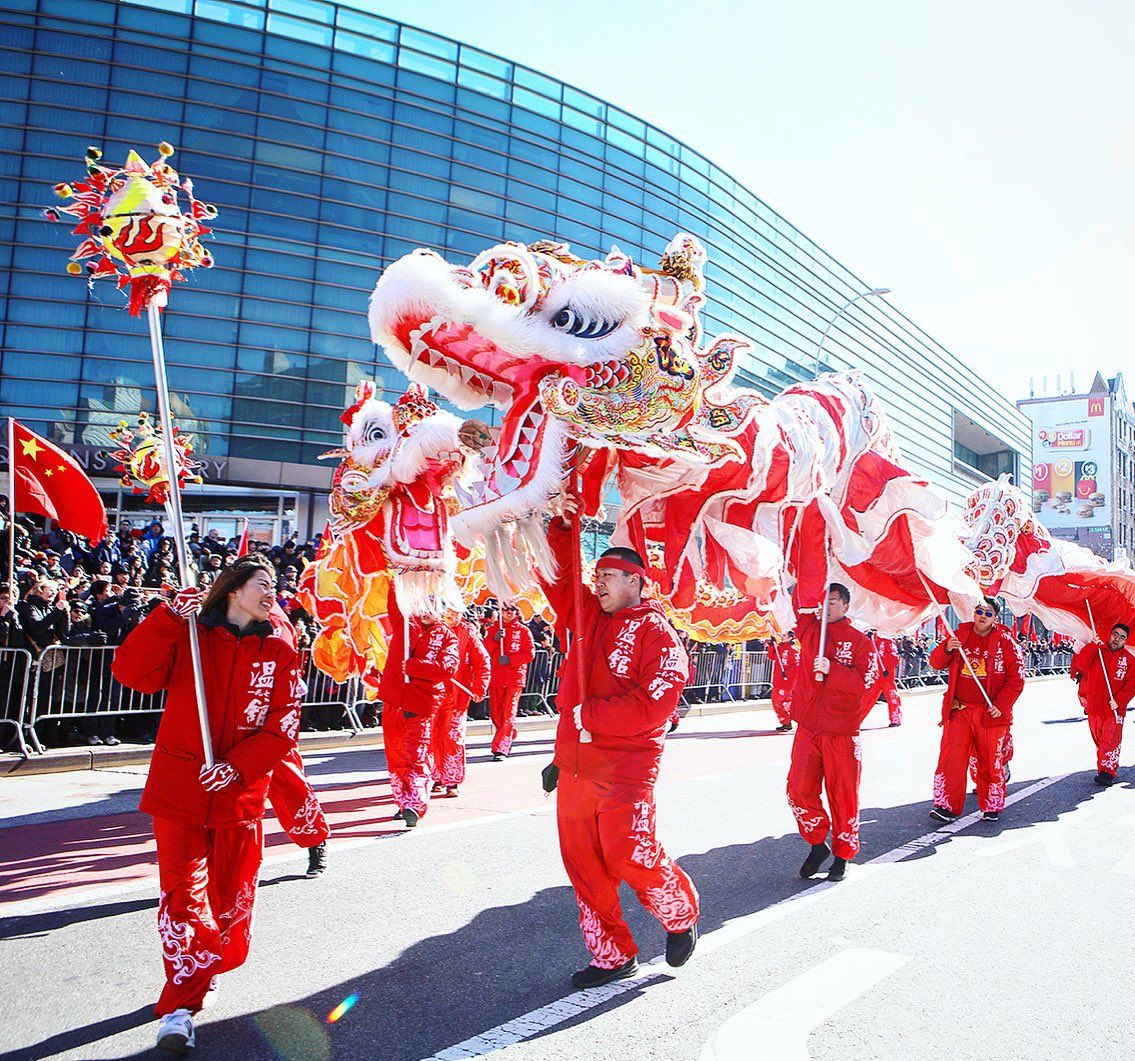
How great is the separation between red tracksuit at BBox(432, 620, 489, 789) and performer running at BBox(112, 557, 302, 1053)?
10.7 ft

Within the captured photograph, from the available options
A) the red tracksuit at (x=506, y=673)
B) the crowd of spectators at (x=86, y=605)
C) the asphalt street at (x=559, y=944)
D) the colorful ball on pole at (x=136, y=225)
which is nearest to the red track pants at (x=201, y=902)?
the asphalt street at (x=559, y=944)

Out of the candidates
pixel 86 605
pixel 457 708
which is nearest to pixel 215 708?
pixel 457 708

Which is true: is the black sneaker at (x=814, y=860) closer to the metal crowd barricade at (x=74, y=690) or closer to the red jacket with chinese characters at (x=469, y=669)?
the red jacket with chinese characters at (x=469, y=669)

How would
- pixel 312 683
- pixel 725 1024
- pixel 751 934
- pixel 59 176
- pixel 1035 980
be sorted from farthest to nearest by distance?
pixel 59 176
pixel 312 683
pixel 751 934
pixel 1035 980
pixel 725 1024

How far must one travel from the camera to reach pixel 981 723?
746cm

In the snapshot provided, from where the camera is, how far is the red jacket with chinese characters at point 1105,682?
9906mm

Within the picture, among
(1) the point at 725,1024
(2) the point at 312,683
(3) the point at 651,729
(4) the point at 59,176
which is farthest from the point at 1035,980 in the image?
(4) the point at 59,176

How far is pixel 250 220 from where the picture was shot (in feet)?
85.1

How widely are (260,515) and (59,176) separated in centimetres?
958

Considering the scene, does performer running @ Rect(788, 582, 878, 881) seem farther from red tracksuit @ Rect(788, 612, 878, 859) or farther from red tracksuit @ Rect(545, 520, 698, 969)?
red tracksuit @ Rect(545, 520, 698, 969)

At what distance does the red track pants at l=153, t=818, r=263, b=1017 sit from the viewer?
320cm

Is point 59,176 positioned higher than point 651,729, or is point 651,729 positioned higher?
point 59,176

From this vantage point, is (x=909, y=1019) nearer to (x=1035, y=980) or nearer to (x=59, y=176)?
(x=1035, y=980)

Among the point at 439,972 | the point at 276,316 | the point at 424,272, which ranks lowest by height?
the point at 439,972
